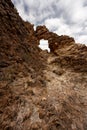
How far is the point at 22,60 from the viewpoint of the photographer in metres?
11.8

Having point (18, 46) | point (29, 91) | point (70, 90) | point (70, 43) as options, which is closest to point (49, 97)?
point (29, 91)

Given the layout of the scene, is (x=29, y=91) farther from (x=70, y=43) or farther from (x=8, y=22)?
(x=70, y=43)

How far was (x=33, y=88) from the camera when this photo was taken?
1034cm

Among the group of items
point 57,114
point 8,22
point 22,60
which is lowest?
point 57,114

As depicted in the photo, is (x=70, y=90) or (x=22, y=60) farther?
(x=70, y=90)

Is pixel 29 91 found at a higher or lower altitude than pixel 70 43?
lower

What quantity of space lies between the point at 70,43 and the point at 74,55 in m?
2.93

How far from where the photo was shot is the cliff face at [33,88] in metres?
7.95

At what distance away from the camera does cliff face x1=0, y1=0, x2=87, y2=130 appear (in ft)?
26.1

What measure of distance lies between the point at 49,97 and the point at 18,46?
4.60m

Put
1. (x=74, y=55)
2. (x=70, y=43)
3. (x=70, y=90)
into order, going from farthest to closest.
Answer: (x=70, y=43)
(x=74, y=55)
(x=70, y=90)

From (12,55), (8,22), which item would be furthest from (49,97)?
(8,22)

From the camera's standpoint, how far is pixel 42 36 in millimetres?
22125

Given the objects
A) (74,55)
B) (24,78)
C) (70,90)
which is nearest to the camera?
(24,78)
